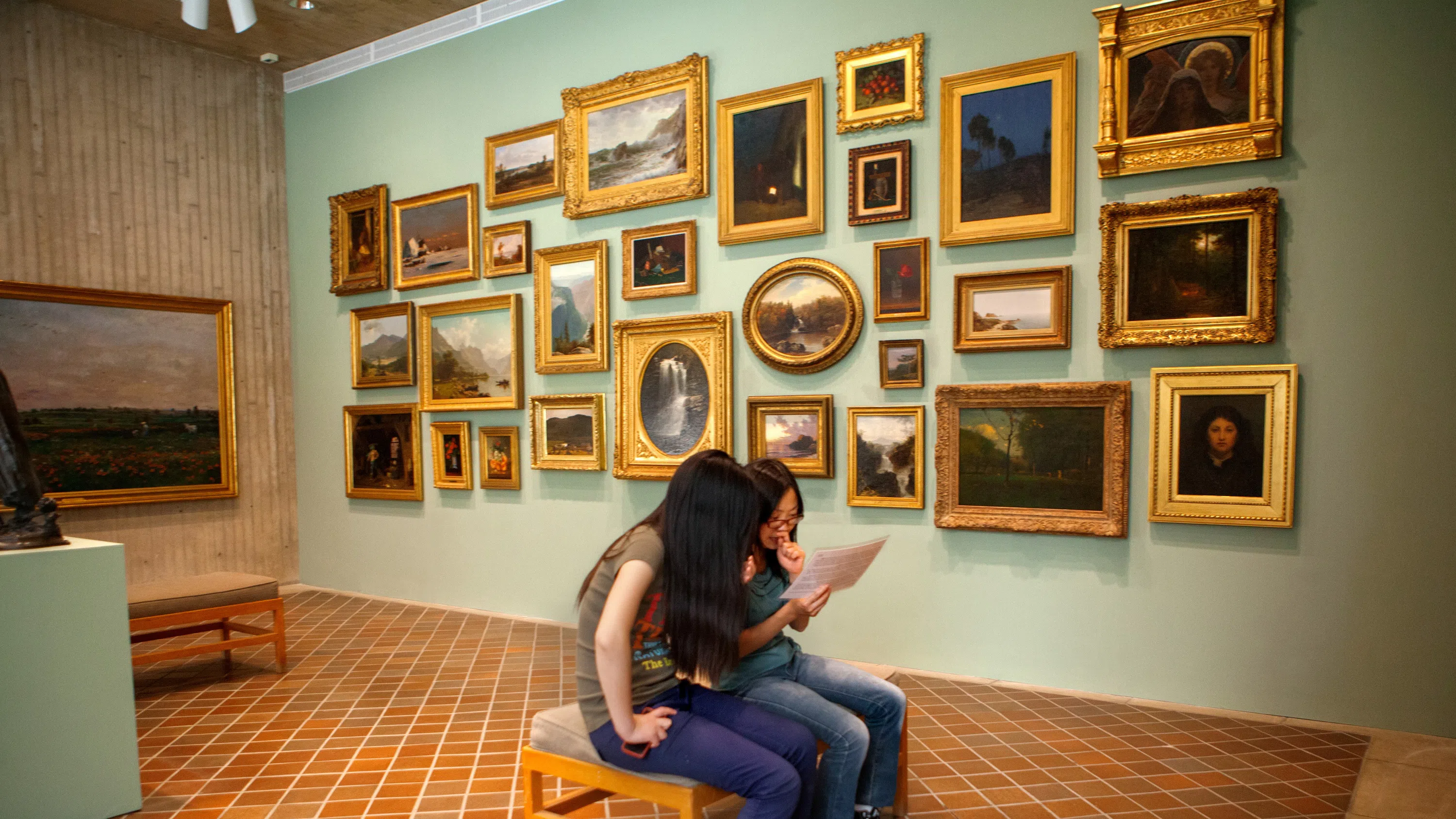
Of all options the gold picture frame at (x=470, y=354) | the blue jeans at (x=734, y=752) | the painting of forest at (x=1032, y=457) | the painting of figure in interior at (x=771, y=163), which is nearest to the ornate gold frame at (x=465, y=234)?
the gold picture frame at (x=470, y=354)

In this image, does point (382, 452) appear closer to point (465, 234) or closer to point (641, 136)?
point (465, 234)

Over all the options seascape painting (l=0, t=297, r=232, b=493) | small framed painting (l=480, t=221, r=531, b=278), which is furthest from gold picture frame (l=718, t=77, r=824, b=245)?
seascape painting (l=0, t=297, r=232, b=493)

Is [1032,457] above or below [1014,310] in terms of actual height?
below

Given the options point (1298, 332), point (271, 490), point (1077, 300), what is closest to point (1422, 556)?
point (1298, 332)

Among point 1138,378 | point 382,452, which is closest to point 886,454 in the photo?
point 1138,378

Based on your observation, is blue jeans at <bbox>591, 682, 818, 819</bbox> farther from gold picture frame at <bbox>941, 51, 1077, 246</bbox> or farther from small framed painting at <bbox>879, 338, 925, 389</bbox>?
gold picture frame at <bbox>941, 51, 1077, 246</bbox>

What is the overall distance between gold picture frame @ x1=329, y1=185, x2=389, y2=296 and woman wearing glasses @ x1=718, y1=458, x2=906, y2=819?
6.84 m

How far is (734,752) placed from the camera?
3.06 m

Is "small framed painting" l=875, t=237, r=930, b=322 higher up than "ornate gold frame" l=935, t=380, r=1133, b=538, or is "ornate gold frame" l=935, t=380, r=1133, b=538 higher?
"small framed painting" l=875, t=237, r=930, b=322

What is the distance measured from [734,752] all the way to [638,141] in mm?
5892

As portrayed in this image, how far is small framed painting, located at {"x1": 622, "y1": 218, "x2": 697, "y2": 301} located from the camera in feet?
24.4

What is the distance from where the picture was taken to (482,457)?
8.78 meters

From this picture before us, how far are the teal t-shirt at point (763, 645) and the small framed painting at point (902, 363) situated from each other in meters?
2.86

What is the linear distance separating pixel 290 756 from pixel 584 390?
12.9ft
